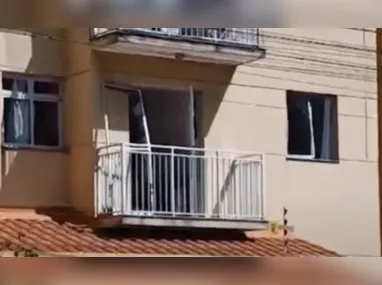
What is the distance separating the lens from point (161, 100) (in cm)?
346

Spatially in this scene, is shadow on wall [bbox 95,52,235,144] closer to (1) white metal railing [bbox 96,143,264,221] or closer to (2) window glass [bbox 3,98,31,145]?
(1) white metal railing [bbox 96,143,264,221]

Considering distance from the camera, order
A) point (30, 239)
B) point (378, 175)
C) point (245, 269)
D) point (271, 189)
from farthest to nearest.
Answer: point (271, 189), point (378, 175), point (30, 239), point (245, 269)

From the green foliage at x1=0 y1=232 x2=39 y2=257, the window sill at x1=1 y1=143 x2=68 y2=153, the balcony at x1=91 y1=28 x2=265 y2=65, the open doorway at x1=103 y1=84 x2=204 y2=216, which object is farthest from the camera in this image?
the open doorway at x1=103 y1=84 x2=204 y2=216

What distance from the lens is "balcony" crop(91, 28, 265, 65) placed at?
124 inches

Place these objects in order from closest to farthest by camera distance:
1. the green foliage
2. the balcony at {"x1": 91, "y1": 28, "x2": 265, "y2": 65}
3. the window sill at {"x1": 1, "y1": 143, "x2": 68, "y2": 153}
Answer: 1. the green foliage
2. the balcony at {"x1": 91, "y1": 28, "x2": 265, "y2": 65}
3. the window sill at {"x1": 1, "y1": 143, "x2": 68, "y2": 153}

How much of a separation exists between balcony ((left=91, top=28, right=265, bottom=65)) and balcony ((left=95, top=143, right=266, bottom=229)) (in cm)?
31

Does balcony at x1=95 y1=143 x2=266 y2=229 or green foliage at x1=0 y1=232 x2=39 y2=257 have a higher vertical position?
balcony at x1=95 y1=143 x2=266 y2=229

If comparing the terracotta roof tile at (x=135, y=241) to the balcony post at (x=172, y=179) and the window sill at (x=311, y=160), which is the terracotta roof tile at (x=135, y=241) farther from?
the window sill at (x=311, y=160)

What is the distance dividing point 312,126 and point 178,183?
0.55 m

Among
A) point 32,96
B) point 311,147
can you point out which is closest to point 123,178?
point 32,96

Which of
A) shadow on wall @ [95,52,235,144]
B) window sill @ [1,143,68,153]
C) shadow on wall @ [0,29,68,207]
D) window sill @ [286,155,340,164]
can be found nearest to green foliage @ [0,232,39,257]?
shadow on wall @ [0,29,68,207]
